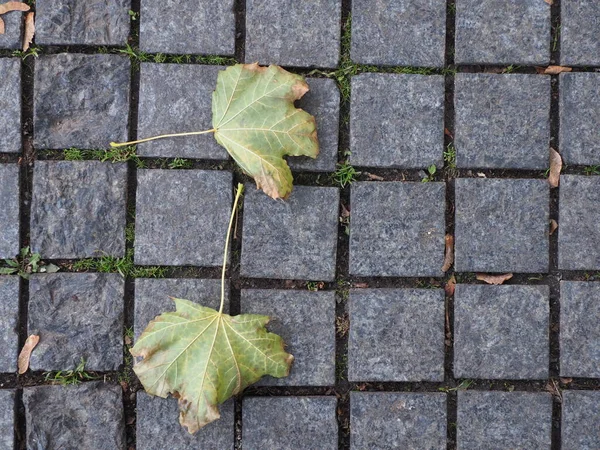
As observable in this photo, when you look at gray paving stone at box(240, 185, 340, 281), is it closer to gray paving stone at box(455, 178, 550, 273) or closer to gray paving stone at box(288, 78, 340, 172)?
gray paving stone at box(288, 78, 340, 172)

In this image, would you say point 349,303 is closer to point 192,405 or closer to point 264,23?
point 192,405

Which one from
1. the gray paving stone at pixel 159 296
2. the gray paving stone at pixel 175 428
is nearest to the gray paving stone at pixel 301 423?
the gray paving stone at pixel 175 428

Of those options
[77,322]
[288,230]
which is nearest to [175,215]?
[288,230]

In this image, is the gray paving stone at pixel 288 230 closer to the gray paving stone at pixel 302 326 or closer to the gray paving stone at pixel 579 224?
the gray paving stone at pixel 302 326

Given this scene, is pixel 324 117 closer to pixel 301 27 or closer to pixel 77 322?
pixel 301 27

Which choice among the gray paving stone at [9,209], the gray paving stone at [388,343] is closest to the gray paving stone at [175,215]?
the gray paving stone at [9,209]

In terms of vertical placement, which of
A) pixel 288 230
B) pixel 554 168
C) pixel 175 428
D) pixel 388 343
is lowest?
pixel 175 428

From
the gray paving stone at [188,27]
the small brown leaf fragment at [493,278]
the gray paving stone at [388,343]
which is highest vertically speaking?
the gray paving stone at [188,27]

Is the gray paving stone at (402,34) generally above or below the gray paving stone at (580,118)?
above
